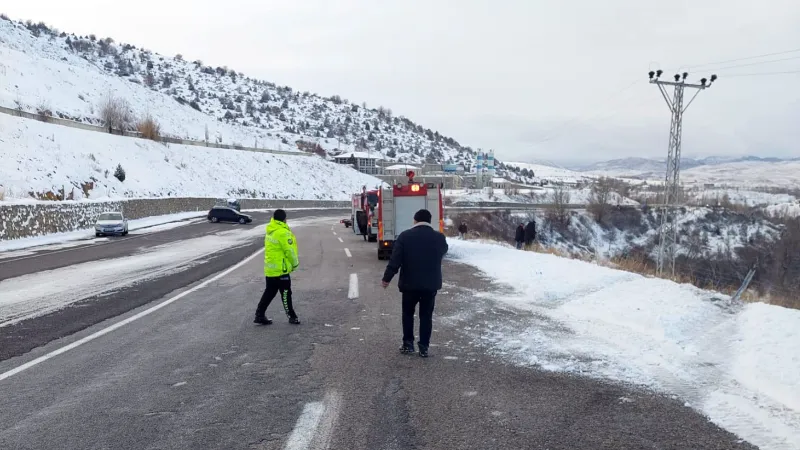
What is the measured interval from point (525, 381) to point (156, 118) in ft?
313

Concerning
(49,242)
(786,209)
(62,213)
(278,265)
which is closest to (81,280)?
(278,265)

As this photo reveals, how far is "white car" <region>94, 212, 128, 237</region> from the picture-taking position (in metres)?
29.9

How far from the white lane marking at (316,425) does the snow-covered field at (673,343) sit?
2594mm

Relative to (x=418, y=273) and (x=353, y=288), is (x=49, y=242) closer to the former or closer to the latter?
(x=353, y=288)

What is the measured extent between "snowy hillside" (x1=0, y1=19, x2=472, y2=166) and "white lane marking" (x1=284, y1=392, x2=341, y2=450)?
63660mm

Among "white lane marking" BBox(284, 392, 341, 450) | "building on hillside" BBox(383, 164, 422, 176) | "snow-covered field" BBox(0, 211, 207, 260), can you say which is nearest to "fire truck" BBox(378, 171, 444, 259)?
"snow-covered field" BBox(0, 211, 207, 260)

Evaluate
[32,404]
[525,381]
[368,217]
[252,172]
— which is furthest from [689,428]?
[252,172]

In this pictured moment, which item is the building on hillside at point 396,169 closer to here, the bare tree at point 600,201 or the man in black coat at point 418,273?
the bare tree at point 600,201

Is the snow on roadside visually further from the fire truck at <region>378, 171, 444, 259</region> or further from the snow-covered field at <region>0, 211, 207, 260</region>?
the fire truck at <region>378, 171, 444, 259</region>

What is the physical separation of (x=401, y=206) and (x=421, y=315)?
12136mm


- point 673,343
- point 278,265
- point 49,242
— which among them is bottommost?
point 49,242

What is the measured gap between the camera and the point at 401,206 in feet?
63.0

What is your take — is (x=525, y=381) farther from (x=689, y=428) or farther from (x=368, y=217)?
(x=368, y=217)

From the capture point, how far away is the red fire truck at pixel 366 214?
2630 centimetres
